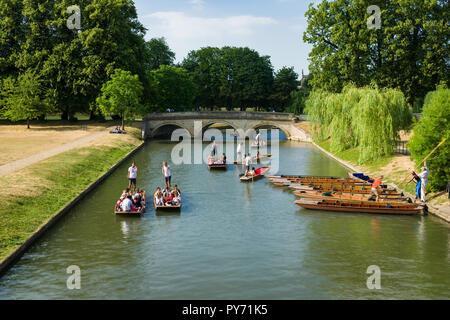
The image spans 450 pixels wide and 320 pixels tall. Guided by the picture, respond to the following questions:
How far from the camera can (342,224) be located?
23219mm

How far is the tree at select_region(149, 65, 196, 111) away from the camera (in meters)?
81.8

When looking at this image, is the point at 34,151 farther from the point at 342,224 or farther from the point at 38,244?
the point at 342,224

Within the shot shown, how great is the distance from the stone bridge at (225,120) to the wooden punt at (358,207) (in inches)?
1857

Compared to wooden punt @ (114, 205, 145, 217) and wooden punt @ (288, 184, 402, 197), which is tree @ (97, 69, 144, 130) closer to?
wooden punt @ (288, 184, 402, 197)

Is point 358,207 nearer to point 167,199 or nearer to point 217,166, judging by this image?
point 167,199

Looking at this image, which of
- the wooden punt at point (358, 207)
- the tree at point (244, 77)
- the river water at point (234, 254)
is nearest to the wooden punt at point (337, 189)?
the river water at point (234, 254)

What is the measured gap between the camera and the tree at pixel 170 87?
81750 millimetres

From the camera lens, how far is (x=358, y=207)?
25.4 meters

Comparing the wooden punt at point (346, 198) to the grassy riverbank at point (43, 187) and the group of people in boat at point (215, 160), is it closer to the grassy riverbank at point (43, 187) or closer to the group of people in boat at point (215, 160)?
the group of people in boat at point (215, 160)

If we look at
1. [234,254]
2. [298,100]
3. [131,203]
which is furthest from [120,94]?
[298,100]

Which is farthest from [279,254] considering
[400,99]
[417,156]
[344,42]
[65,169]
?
[344,42]

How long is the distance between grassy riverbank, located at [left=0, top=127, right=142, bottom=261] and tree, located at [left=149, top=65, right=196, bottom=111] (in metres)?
36.7

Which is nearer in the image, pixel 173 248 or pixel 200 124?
pixel 173 248
